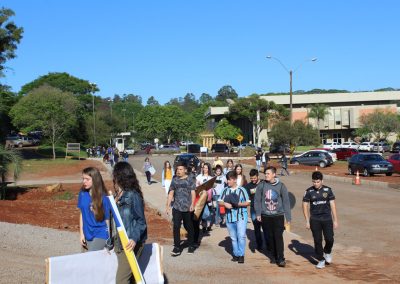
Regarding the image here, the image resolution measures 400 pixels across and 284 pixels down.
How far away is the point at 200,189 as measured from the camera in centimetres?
1106

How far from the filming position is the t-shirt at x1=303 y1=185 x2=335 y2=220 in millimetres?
9031

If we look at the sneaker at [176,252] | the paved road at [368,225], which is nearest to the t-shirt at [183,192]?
the sneaker at [176,252]

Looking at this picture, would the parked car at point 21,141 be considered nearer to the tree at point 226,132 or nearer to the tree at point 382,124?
the tree at point 226,132

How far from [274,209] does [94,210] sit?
397 centimetres

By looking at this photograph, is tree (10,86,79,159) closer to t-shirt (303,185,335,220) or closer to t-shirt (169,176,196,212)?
t-shirt (169,176,196,212)

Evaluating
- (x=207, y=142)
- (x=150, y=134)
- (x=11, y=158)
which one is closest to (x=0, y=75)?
(x=11, y=158)

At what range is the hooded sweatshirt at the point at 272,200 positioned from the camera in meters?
9.21

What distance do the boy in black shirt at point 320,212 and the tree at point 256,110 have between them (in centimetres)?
8083

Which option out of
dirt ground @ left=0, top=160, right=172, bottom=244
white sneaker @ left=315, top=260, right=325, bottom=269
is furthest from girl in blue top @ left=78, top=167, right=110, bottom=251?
dirt ground @ left=0, top=160, right=172, bottom=244

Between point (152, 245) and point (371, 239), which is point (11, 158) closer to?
point (371, 239)

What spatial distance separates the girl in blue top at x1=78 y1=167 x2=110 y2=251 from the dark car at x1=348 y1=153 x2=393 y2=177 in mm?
28177

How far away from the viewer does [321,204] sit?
29.7ft

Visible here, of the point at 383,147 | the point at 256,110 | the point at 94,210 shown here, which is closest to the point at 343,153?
the point at 383,147

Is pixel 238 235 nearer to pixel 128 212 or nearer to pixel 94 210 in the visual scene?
pixel 128 212
